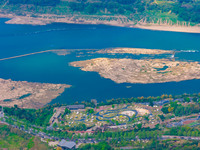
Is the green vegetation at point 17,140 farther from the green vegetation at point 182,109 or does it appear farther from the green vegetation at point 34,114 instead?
the green vegetation at point 182,109

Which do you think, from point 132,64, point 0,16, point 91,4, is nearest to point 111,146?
point 132,64

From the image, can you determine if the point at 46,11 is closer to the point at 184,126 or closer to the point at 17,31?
the point at 17,31

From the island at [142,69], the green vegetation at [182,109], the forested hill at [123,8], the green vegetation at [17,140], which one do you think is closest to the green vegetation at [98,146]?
the green vegetation at [17,140]

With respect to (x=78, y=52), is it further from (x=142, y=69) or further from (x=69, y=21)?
(x=69, y=21)

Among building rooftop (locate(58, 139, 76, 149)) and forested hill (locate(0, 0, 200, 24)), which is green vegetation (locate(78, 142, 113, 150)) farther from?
forested hill (locate(0, 0, 200, 24))

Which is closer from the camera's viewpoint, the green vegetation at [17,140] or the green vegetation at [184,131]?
the green vegetation at [17,140]

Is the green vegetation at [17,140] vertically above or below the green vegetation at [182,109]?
below
